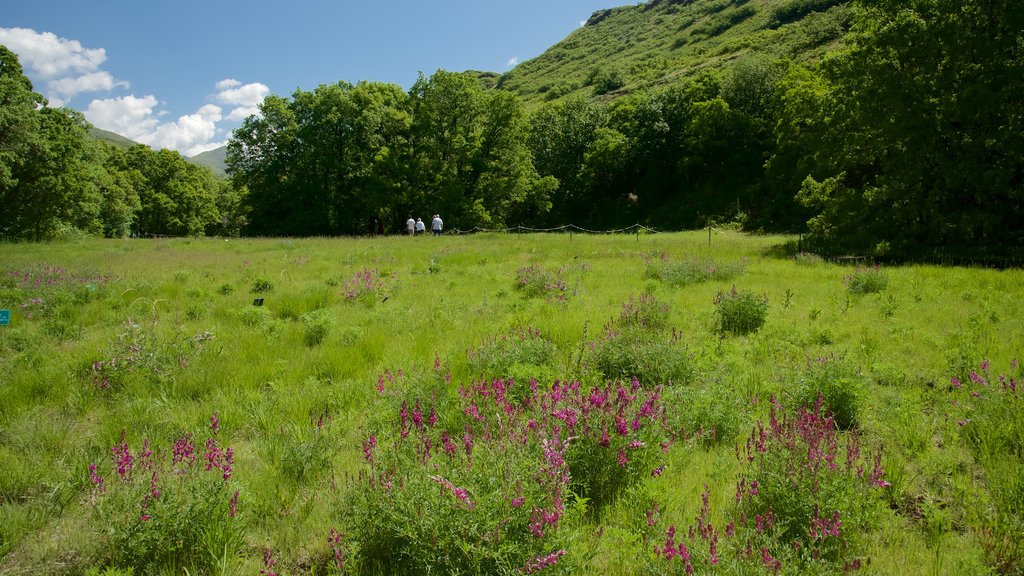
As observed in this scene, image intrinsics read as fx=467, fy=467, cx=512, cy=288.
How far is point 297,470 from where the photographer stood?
3.84 meters

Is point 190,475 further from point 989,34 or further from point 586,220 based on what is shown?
point 586,220

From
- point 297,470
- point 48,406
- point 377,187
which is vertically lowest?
point 297,470

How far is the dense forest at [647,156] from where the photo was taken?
15.5 m

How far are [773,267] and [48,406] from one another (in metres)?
15.7

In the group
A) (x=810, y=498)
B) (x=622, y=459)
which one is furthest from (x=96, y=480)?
(x=810, y=498)

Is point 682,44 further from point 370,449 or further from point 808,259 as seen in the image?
point 370,449

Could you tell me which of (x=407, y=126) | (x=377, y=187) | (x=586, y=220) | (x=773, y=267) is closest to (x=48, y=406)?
(x=773, y=267)

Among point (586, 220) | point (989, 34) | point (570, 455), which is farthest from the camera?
point (586, 220)

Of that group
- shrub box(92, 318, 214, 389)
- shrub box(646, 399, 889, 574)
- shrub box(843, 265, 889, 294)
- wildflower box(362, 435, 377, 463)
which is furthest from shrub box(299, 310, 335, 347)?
shrub box(843, 265, 889, 294)

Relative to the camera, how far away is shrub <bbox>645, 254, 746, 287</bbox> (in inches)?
465

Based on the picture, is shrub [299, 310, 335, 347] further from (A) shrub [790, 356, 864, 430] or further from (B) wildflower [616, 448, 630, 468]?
(A) shrub [790, 356, 864, 430]

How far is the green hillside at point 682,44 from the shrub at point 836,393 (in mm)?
50374

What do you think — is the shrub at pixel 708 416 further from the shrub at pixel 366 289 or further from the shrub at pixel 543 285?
the shrub at pixel 366 289

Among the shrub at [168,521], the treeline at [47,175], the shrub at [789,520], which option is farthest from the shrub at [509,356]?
the treeline at [47,175]
